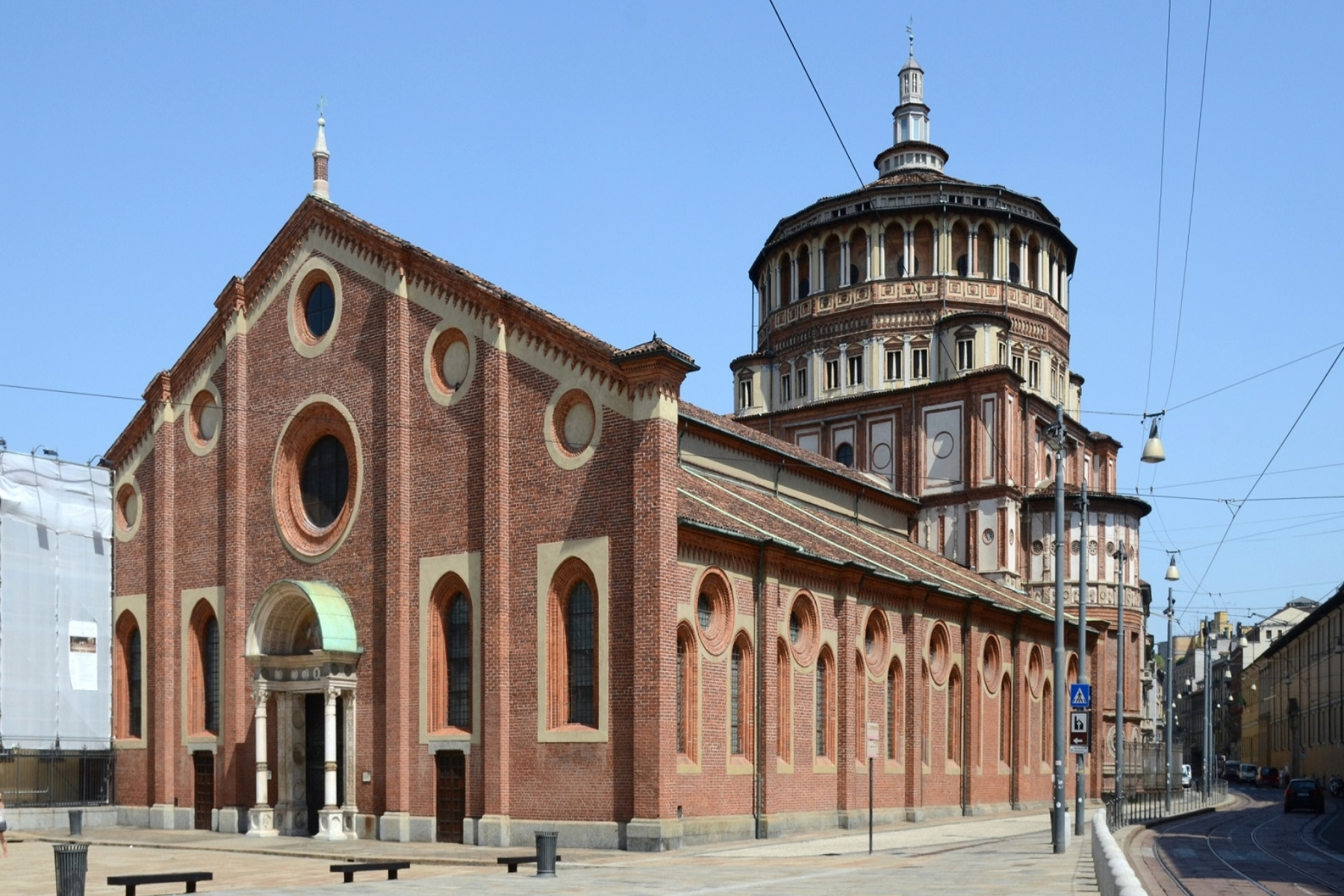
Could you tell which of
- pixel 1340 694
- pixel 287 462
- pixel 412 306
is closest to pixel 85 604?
pixel 287 462

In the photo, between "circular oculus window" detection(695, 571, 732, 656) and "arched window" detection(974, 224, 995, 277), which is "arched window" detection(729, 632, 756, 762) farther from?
"arched window" detection(974, 224, 995, 277)

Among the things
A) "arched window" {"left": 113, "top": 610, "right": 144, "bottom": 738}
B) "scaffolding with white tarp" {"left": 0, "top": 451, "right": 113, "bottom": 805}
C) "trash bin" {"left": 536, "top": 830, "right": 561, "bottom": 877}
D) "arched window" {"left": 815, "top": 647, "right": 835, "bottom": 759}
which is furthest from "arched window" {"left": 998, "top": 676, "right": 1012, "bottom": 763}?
"scaffolding with white tarp" {"left": 0, "top": 451, "right": 113, "bottom": 805}

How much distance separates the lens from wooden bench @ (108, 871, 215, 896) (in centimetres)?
1936

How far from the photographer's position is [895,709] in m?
39.3

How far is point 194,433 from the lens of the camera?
3875 centimetres

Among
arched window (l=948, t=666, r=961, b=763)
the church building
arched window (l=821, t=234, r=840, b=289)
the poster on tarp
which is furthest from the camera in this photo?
arched window (l=821, t=234, r=840, b=289)

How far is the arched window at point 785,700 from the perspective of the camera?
1284 inches

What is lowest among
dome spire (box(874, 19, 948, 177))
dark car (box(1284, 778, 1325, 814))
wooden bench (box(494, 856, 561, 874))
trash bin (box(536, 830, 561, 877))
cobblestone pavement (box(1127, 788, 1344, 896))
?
dark car (box(1284, 778, 1325, 814))

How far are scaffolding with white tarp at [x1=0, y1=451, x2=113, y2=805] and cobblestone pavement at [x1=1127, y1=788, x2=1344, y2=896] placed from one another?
27.5m

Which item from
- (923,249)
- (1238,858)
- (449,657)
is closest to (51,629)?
(449,657)

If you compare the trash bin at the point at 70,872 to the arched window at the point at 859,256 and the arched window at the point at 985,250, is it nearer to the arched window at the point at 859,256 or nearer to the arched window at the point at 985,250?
the arched window at the point at 859,256

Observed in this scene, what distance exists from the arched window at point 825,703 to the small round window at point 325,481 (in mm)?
12310

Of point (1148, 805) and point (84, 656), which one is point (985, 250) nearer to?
point (1148, 805)

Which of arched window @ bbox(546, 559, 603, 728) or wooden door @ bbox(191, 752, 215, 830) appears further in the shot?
wooden door @ bbox(191, 752, 215, 830)
